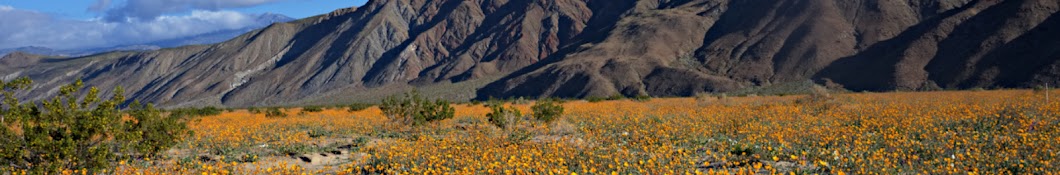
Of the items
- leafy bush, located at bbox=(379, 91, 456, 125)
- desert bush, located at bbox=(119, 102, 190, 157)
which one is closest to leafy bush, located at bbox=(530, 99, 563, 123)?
leafy bush, located at bbox=(379, 91, 456, 125)

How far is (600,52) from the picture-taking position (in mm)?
100375

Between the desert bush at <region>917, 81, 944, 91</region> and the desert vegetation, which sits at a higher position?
the desert vegetation

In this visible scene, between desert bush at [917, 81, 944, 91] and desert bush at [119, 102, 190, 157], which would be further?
desert bush at [917, 81, 944, 91]

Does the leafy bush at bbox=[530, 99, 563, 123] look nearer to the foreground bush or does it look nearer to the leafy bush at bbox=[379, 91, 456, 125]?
the leafy bush at bbox=[379, 91, 456, 125]

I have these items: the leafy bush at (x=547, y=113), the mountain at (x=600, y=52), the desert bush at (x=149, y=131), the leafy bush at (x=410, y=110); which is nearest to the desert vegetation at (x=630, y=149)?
the desert bush at (x=149, y=131)

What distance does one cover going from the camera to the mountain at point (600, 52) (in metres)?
68.4

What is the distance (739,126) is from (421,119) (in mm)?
8032

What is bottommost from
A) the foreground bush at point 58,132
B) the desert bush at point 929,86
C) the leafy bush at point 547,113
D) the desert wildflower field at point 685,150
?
the desert bush at point 929,86

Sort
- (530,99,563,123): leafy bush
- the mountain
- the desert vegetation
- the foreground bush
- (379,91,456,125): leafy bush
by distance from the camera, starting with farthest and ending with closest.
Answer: the mountain, (530,99,563,123): leafy bush, (379,91,456,125): leafy bush, the desert vegetation, the foreground bush

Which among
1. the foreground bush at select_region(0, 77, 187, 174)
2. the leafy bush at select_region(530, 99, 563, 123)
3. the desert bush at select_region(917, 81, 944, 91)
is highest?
the foreground bush at select_region(0, 77, 187, 174)

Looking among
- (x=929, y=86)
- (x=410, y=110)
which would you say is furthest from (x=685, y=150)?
(x=929, y=86)

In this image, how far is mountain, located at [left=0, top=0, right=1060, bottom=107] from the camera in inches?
2694

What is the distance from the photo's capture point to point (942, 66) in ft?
218

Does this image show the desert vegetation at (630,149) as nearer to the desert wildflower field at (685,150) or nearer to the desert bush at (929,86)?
the desert wildflower field at (685,150)
